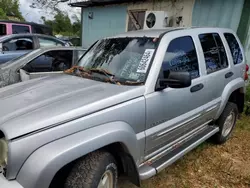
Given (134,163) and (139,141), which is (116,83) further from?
(134,163)

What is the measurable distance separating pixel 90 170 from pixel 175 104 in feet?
4.17

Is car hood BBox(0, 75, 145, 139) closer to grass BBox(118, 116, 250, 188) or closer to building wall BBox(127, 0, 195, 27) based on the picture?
grass BBox(118, 116, 250, 188)

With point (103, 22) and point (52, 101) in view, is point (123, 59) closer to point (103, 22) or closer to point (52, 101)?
point (52, 101)

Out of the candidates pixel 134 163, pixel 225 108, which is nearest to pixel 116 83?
pixel 134 163

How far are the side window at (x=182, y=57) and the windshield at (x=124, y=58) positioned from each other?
234mm

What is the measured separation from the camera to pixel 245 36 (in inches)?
258

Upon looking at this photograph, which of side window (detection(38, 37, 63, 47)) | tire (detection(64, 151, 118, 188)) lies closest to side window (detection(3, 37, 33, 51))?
side window (detection(38, 37, 63, 47))

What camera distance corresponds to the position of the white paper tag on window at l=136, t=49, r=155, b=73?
2.66 m

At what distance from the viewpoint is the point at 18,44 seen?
798 centimetres

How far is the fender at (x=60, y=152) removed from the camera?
1.74 meters

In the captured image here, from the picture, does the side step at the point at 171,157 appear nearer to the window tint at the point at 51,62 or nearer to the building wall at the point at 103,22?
the window tint at the point at 51,62

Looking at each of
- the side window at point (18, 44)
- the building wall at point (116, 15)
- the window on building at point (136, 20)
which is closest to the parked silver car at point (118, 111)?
the building wall at point (116, 15)

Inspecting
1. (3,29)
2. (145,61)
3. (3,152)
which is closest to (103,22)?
(3,29)

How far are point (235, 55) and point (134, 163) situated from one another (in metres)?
2.83
